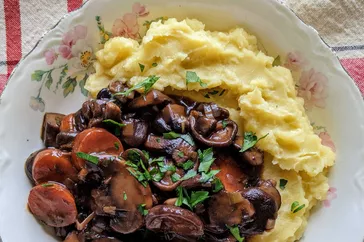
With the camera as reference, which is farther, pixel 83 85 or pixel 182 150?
pixel 83 85

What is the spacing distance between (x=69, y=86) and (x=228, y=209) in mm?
2141

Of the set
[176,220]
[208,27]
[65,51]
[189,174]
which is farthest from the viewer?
[208,27]

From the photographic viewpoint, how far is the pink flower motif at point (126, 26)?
564 centimetres

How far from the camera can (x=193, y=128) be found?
5.07m

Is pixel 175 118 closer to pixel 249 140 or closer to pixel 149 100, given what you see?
pixel 149 100

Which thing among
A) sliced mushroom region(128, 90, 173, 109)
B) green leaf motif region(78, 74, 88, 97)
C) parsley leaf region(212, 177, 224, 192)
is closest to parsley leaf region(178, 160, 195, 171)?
parsley leaf region(212, 177, 224, 192)

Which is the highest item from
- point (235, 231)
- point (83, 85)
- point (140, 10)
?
point (140, 10)

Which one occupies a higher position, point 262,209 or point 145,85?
point 145,85

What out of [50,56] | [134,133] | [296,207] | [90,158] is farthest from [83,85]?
→ [296,207]

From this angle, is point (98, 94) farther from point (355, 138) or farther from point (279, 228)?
point (355, 138)

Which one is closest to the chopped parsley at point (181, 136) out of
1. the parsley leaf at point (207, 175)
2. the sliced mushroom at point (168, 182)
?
the sliced mushroom at point (168, 182)

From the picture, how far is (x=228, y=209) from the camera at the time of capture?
4730mm

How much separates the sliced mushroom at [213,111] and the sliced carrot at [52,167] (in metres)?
1.31

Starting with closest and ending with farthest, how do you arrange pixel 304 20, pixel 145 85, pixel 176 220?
1. pixel 176 220
2. pixel 145 85
3. pixel 304 20
